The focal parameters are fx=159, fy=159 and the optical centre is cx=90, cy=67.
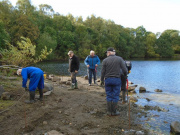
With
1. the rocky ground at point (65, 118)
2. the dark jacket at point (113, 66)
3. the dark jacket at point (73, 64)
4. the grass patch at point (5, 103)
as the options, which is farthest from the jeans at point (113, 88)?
the dark jacket at point (73, 64)

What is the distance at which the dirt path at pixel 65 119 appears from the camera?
14.8ft

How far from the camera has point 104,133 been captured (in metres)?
4.36

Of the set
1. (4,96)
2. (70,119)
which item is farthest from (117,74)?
(4,96)

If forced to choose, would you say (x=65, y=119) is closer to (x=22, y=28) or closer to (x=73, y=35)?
(x=22, y=28)


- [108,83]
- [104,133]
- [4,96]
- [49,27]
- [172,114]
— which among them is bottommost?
[172,114]

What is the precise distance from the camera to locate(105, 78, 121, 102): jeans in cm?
547

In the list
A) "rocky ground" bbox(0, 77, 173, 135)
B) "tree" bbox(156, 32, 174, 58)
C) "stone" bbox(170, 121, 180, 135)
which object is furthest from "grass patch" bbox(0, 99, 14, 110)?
"tree" bbox(156, 32, 174, 58)

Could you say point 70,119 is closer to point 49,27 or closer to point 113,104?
point 113,104

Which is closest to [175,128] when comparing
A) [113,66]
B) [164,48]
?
[113,66]

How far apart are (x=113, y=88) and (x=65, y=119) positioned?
75.9 inches

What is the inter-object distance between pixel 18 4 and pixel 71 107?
43637 mm

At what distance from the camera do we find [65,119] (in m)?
5.23

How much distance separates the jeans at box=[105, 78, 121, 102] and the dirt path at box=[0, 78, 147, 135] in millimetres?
674

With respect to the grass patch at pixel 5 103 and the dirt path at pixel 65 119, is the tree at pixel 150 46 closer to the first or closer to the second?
the dirt path at pixel 65 119
